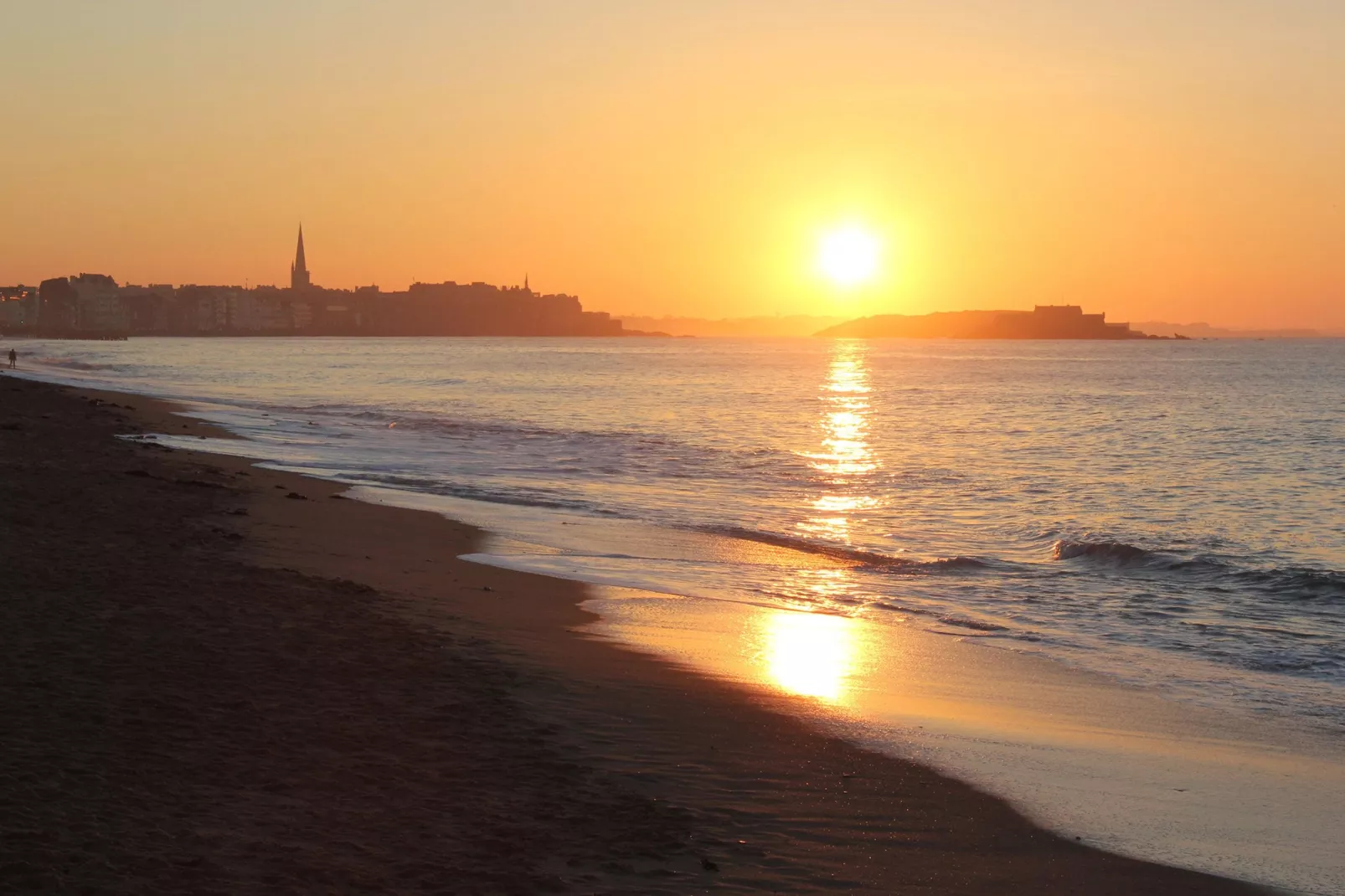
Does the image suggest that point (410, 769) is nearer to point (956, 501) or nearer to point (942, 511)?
point (942, 511)

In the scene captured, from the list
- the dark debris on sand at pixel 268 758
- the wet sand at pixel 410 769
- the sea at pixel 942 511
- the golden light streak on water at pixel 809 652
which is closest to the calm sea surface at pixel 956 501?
the sea at pixel 942 511

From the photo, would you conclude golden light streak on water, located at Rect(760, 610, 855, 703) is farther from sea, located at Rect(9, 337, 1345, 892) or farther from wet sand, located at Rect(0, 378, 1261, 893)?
wet sand, located at Rect(0, 378, 1261, 893)

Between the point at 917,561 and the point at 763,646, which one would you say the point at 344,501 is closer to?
the point at 917,561

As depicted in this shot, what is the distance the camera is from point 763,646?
10.7 meters

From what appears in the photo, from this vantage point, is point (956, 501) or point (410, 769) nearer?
point (410, 769)

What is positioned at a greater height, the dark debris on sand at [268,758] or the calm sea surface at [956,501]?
the dark debris on sand at [268,758]

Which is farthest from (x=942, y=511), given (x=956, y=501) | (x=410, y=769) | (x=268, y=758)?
(x=268, y=758)

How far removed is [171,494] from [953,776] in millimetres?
14015

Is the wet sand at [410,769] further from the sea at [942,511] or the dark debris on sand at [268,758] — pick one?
the sea at [942,511]

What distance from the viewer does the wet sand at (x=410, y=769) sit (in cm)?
509

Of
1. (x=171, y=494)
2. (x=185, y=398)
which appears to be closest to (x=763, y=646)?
(x=171, y=494)

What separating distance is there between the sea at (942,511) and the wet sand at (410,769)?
138 centimetres

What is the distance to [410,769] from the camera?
20.6 feet

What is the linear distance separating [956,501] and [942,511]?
1874 mm
